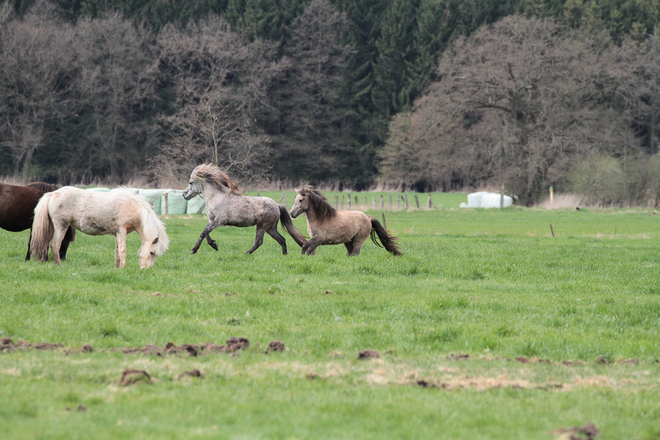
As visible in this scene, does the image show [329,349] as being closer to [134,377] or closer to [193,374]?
[193,374]

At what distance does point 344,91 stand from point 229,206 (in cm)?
6278

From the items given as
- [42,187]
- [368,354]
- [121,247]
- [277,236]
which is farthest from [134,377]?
[277,236]

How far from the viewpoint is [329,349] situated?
307 inches

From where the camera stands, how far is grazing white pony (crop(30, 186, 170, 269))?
13.0m

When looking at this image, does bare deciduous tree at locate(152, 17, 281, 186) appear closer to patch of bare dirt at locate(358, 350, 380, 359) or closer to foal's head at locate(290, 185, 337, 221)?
foal's head at locate(290, 185, 337, 221)

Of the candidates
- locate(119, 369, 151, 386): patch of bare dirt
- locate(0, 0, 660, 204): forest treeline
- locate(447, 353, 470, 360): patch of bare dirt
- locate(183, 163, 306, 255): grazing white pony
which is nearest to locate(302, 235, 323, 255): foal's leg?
locate(183, 163, 306, 255): grazing white pony

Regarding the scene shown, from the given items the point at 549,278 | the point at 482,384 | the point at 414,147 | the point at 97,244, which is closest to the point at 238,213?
the point at 97,244

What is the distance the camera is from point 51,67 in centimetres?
6238

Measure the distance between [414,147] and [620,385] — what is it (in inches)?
2641

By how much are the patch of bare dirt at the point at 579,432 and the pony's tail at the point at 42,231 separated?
34.5 feet

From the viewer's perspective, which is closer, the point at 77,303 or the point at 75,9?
the point at 77,303

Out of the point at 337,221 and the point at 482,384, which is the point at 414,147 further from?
the point at 482,384

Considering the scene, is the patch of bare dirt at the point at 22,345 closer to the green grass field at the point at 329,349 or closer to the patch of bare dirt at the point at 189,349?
the green grass field at the point at 329,349

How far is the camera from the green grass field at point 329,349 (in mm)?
5188
